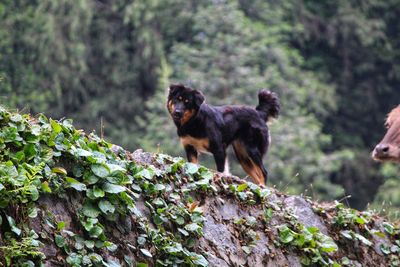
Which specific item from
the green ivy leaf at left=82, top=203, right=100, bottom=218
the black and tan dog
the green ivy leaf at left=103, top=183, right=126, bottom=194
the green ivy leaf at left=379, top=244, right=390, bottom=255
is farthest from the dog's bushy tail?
the green ivy leaf at left=82, top=203, right=100, bottom=218

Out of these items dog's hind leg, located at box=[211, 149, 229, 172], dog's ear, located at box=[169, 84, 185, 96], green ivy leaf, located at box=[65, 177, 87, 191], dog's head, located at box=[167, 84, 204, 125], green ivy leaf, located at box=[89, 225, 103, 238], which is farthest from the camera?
dog's ear, located at box=[169, 84, 185, 96]

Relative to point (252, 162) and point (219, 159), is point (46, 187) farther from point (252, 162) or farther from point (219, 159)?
point (252, 162)

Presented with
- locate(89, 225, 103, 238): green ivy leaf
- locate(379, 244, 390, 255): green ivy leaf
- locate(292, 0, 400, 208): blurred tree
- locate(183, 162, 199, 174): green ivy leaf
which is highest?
locate(89, 225, 103, 238): green ivy leaf

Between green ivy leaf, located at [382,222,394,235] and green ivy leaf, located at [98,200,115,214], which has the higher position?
green ivy leaf, located at [98,200,115,214]

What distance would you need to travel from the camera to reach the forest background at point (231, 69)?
100 feet

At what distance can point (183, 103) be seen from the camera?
1146cm

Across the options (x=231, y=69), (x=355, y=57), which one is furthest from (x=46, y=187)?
(x=355, y=57)

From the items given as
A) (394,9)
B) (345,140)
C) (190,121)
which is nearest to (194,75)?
(345,140)

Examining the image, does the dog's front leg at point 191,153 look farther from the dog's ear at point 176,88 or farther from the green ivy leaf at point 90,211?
the green ivy leaf at point 90,211

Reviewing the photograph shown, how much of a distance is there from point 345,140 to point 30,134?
29.9 metres

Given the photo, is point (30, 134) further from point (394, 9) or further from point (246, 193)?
point (394, 9)

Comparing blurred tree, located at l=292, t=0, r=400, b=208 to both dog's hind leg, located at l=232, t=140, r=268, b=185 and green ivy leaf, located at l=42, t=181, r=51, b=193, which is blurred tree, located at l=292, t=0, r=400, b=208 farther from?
green ivy leaf, located at l=42, t=181, r=51, b=193

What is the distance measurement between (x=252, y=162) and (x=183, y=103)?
122cm

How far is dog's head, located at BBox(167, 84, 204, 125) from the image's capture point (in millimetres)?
11355
